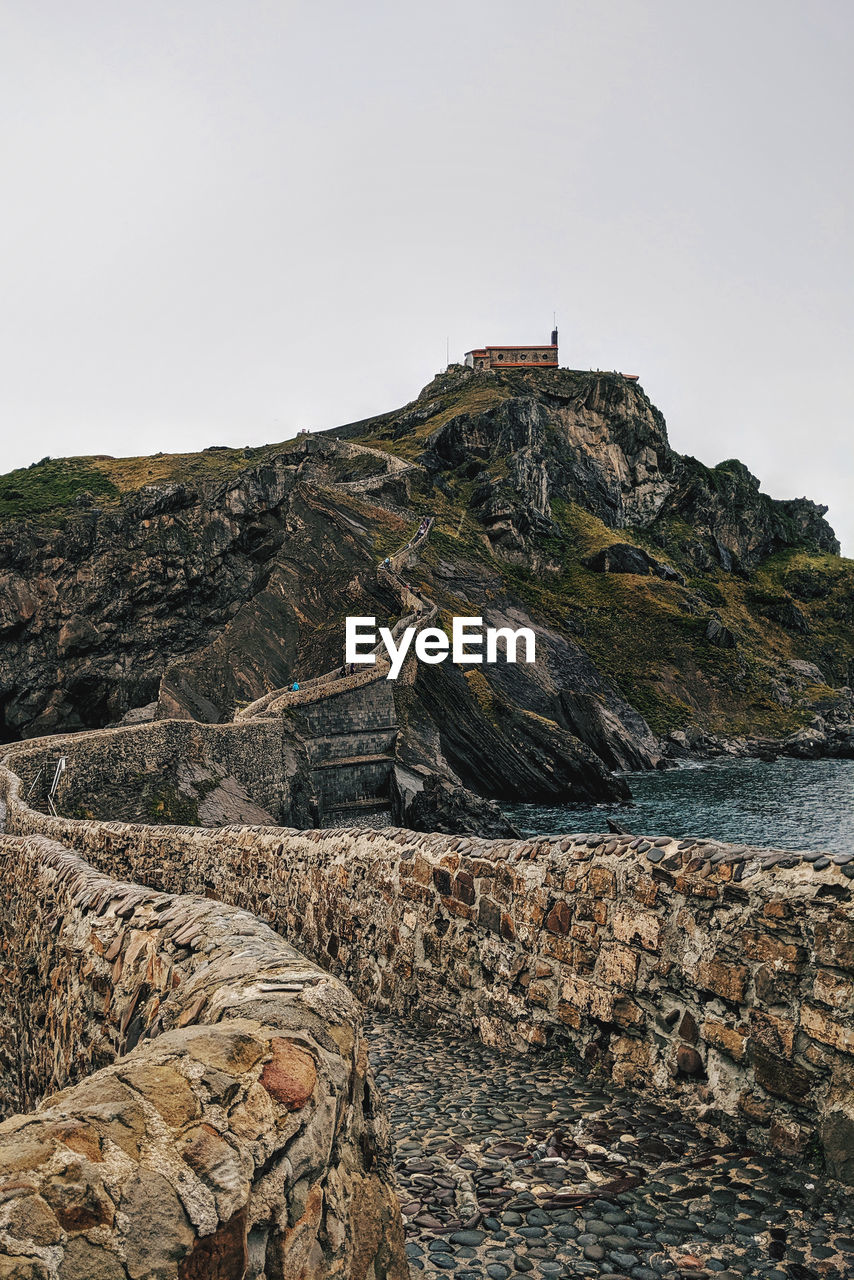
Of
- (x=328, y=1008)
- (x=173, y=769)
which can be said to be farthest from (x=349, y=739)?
(x=328, y=1008)

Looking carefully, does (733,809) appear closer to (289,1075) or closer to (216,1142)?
(289,1075)

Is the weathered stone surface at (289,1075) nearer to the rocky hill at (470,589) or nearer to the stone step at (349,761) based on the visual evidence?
the stone step at (349,761)

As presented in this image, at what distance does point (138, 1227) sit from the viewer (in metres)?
1.93

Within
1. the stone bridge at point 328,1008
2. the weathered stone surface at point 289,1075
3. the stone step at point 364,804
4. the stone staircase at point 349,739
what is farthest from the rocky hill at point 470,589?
the weathered stone surface at point 289,1075

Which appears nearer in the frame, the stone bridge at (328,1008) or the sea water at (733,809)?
the stone bridge at (328,1008)

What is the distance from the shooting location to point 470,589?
68.1m

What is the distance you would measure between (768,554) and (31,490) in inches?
4021

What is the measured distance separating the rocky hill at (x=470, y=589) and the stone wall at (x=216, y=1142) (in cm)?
3810

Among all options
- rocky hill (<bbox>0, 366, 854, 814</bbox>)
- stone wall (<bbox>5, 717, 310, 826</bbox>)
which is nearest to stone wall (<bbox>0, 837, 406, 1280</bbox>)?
stone wall (<bbox>5, 717, 310, 826</bbox>)

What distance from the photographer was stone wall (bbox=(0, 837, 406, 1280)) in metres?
1.90

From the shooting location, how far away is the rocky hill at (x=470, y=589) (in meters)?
51.2

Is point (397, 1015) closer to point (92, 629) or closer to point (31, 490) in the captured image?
point (92, 629)

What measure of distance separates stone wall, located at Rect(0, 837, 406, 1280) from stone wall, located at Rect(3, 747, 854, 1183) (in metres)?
2.74

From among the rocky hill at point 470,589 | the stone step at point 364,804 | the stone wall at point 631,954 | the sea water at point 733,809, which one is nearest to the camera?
the stone wall at point 631,954
